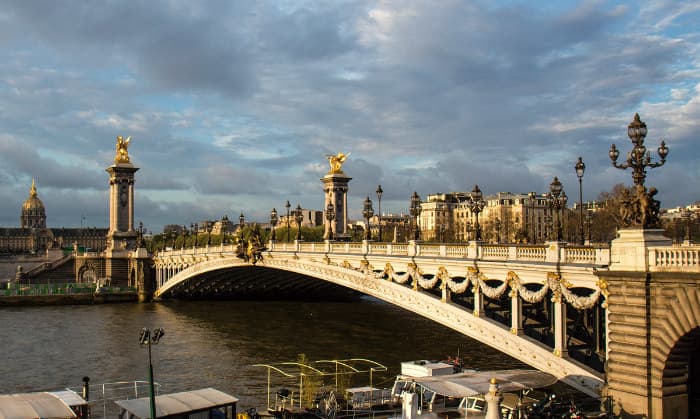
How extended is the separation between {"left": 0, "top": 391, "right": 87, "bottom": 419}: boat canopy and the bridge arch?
535 inches

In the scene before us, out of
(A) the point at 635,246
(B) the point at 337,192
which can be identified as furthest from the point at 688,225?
(B) the point at 337,192

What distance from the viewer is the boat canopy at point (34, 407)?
54.3ft

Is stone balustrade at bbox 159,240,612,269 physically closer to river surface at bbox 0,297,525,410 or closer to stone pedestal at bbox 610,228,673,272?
stone pedestal at bbox 610,228,673,272

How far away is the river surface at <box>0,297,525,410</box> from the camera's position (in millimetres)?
32062

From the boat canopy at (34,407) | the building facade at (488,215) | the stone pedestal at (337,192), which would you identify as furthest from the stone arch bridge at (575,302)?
the building facade at (488,215)

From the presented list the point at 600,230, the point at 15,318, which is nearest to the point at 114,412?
the point at 15,318

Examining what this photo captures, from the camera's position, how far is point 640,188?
1753 centimetres

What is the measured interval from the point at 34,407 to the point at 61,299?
2137 inches

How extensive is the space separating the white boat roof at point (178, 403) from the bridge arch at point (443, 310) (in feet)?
31.9

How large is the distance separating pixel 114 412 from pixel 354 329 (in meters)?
22.8

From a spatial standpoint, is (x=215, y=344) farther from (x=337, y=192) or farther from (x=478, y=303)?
(x=337, y=192)

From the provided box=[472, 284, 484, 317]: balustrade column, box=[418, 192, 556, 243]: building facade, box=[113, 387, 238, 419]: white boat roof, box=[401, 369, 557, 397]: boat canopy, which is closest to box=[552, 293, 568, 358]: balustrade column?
box=[401, 369, 557, 397]: boat canopy

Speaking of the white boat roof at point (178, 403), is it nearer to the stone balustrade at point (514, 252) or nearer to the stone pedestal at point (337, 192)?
the stone balustrade at point (514, 252)

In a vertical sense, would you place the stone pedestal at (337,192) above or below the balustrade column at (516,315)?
above
